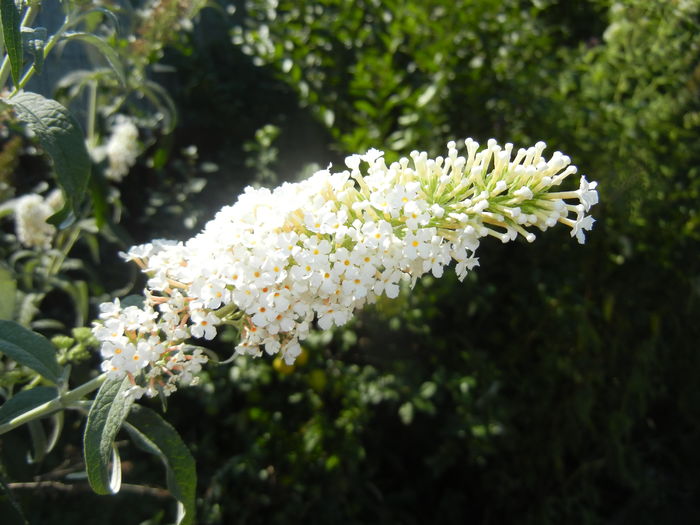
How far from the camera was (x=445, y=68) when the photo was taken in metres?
2.22

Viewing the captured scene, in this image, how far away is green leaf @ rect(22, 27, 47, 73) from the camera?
1.07 meters

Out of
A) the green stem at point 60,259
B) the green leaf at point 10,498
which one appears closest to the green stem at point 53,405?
the green leaf at point 10,498

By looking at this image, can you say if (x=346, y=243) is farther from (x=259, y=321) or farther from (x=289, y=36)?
(x=289, y=36)

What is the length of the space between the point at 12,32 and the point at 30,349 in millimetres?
481

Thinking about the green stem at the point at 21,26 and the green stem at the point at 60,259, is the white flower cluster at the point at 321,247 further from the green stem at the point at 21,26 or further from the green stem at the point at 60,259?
the green stem at the point at 60,259

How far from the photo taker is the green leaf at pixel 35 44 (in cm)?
107

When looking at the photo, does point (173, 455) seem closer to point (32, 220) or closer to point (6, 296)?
point (6, 296)

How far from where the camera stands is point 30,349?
1.06 metres

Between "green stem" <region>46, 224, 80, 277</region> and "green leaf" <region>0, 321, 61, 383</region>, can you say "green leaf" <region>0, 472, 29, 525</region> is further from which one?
"green stem" <region>46, 224, 80, 277</region>

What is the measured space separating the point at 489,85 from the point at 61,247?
148cm

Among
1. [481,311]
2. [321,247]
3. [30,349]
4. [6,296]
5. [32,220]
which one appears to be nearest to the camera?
[321,247]

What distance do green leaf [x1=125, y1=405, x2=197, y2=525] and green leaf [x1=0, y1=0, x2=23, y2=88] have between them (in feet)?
1.87

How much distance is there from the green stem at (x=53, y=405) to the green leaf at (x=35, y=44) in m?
0.51

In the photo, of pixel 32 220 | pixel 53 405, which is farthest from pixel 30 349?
pixel 32 220
